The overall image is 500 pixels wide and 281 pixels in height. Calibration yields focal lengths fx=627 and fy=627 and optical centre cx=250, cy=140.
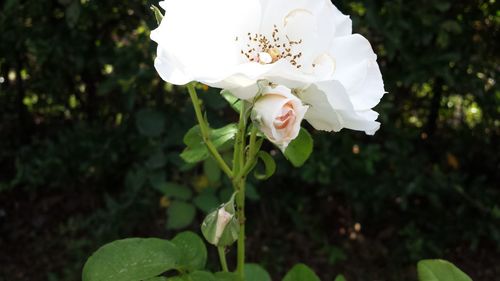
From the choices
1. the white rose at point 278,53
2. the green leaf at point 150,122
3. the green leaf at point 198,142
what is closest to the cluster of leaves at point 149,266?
the green leaf at point 198,142

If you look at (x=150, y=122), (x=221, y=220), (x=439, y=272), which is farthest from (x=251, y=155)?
(x=150, y=122)

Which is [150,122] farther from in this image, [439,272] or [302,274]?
[439,272]

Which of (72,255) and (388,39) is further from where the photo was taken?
(72,255)

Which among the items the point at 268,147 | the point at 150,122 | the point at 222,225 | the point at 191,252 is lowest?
the point at 268,147

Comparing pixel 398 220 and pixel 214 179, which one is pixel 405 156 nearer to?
pixel 398 220

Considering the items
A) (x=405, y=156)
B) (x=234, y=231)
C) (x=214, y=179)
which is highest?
(x=234, y=231)

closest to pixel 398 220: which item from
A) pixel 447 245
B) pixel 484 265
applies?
pixel 447 245
